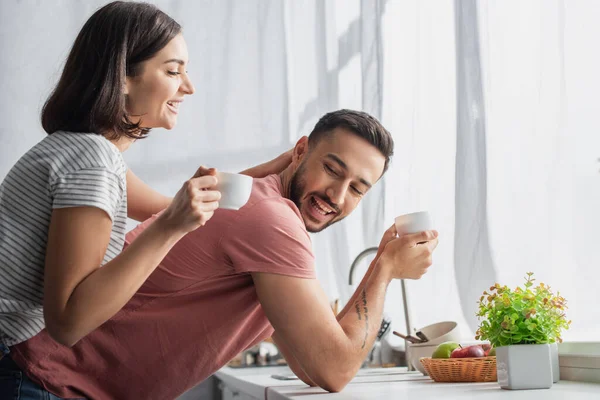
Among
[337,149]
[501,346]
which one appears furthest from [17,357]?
[501,346]

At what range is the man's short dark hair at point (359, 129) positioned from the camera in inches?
68.6

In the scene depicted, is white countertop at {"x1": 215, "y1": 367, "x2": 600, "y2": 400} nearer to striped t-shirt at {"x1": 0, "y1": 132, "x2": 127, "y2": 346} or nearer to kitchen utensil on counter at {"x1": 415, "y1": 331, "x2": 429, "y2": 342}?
kitchen utensil on counter at {"x1": 415, "y1": 331, "x2": 429, "y2": 342}

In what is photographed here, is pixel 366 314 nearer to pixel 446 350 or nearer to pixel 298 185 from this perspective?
pixel 298 185

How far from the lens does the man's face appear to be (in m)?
1.71

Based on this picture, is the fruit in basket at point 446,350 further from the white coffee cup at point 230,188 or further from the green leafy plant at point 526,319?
the white coffee cup at point 230,188

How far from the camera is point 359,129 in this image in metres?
1.75

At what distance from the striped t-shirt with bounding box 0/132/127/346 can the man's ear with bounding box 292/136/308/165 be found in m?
0.64

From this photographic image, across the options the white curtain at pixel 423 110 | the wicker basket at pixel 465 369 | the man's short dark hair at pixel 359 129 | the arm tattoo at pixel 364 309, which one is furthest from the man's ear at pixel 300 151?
the white curtain at pixel 423 110

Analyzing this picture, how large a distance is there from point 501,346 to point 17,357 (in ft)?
3.16

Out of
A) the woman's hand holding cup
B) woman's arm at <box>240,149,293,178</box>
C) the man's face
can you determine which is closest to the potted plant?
the man's face

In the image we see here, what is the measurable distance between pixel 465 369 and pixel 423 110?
44.8 inches

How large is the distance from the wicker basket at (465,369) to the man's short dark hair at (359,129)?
1.66ft

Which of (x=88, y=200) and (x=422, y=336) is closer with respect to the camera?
(x=88, y=200)

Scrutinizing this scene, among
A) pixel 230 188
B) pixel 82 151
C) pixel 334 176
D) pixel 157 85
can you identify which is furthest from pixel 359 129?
pixel 82 151
